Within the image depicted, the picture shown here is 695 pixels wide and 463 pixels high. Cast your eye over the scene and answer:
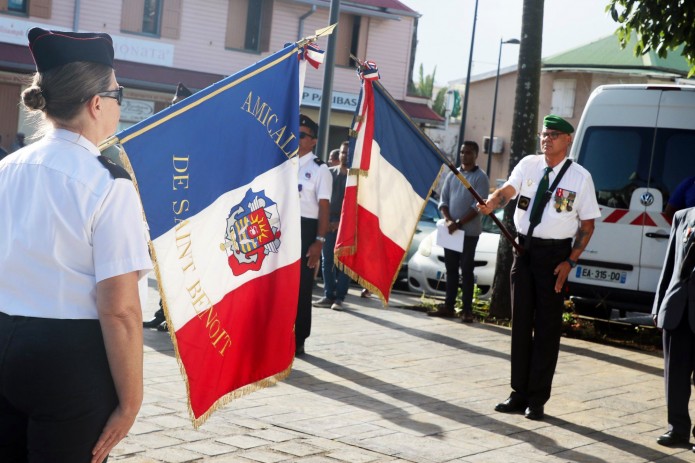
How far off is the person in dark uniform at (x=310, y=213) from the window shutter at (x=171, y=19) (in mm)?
25333

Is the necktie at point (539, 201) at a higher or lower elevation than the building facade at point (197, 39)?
lower

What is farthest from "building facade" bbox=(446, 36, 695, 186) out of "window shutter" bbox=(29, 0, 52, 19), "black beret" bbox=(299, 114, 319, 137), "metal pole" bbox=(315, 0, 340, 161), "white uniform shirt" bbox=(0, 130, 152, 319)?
"white uniform shirt" bbox=(0, 130, 152, 319)

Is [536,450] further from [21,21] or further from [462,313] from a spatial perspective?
[21,21]

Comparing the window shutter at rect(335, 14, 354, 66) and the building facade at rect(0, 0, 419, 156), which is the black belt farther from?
the window shutter at rect(335, 14, 354, 66)

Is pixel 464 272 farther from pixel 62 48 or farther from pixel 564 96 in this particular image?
pixel 564 96

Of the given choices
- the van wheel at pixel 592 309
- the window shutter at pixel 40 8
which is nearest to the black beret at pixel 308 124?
the van wheel at pixel 592 309

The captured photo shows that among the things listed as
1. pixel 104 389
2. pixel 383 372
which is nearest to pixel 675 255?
pixel 383 372

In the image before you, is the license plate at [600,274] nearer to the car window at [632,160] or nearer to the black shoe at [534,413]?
the car window at [632,160]

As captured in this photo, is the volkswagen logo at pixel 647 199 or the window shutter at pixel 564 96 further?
the window shutter at pixel 564 96

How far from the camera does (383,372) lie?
860 centimetres

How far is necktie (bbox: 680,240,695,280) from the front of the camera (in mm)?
6980

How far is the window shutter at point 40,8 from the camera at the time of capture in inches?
1230

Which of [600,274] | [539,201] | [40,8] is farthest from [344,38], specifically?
[539,201]

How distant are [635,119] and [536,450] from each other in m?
6.00
